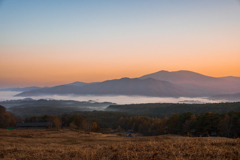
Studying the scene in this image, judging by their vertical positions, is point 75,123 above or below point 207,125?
below

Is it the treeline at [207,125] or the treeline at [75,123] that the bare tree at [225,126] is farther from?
the treeline at [75,123]

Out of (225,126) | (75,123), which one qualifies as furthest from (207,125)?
(75,123)

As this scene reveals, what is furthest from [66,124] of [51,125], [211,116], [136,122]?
[211,116]

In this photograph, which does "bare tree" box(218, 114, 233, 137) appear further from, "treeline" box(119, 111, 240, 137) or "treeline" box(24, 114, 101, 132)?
"treeline" box(24, 114, 101, 132)

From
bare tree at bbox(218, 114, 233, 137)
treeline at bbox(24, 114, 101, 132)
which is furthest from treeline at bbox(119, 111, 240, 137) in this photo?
treeline at bbox(24, 114, 101, 132)

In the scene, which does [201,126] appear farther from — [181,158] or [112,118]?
[112,118]

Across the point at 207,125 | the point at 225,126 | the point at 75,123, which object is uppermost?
the point at 225,126

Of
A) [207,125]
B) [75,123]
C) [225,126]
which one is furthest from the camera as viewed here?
[75,123]

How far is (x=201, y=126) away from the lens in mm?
33594

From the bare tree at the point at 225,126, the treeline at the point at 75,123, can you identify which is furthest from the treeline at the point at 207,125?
the treeline at the point at 75,123

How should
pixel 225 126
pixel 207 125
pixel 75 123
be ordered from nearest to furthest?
1. pixel 225 126
2. pixel 207 125
3. pixel 75 123

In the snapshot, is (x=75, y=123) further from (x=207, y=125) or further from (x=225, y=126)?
(x=225, y=126)

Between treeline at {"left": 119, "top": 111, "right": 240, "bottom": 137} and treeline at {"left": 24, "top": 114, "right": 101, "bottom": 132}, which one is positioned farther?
treeline at {"left": 24, "top": 114, "right": 101, "bottom": 132}

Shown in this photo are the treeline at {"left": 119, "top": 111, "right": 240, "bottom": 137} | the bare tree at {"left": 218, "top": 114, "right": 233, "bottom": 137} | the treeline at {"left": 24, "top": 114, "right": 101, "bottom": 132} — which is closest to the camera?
the bare tree at {"left": 218, "top": 114, "right": 233, "bottom": 137}
